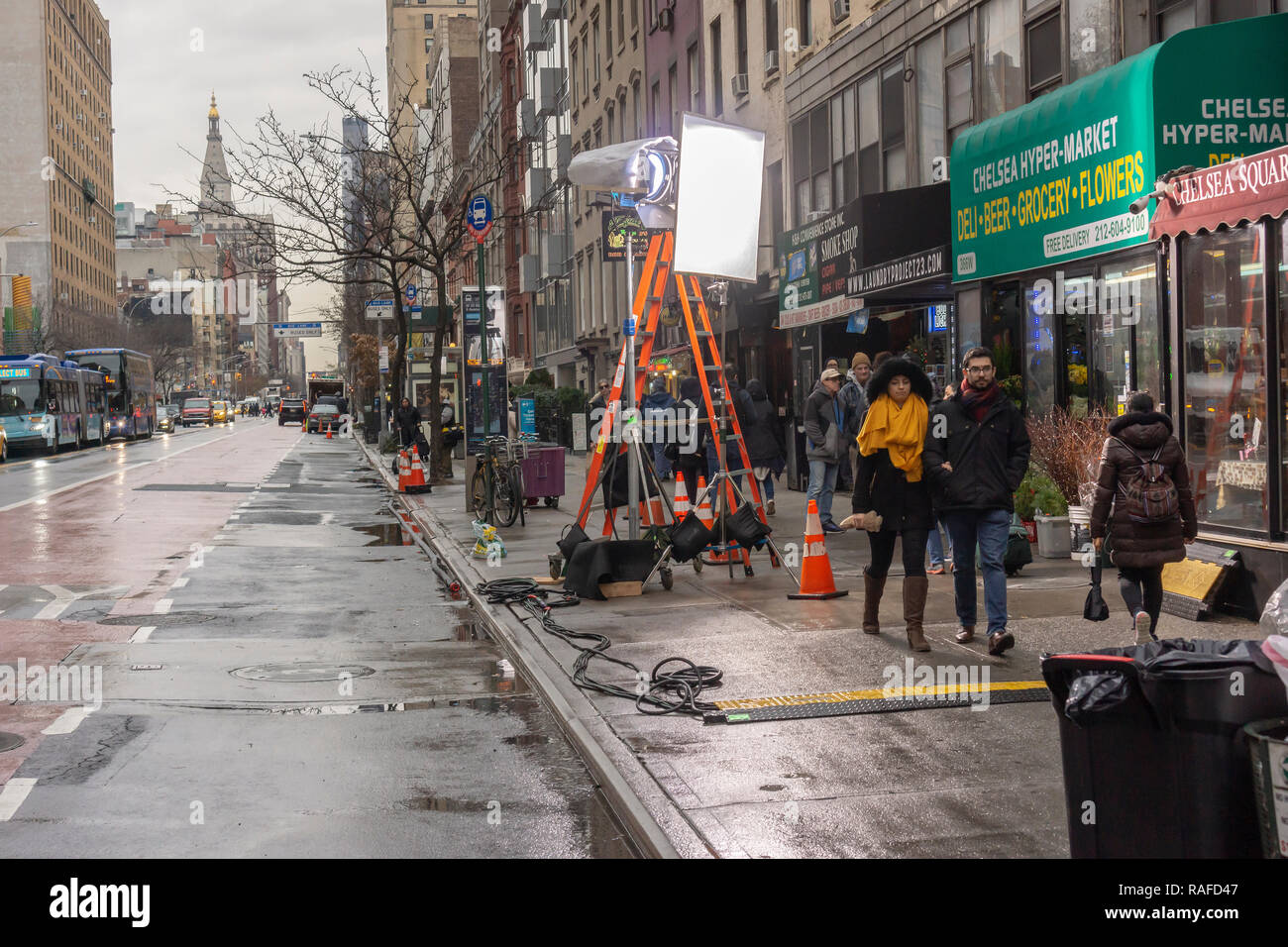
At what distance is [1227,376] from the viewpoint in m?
10.4

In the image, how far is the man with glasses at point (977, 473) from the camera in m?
9.23

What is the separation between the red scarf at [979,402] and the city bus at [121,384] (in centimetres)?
5730

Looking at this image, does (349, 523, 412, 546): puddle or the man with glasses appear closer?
the man with glasses

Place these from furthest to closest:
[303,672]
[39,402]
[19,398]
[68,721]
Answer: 1. [39,402]
2. [19,398]
3. [303,672]
4. [68,721]

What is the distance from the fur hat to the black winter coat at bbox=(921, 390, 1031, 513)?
0.21 m

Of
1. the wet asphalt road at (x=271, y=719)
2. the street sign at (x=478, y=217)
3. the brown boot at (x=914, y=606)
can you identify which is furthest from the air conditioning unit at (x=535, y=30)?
the brown boot at (x=914, y=606)

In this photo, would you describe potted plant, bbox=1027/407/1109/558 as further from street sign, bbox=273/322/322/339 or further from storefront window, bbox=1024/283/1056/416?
street sign, bbox=273/322/322/339

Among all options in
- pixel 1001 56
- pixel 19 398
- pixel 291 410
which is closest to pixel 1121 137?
pixel 1001 56

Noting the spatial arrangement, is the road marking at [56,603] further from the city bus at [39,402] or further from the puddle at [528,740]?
the city bus at [39,402]

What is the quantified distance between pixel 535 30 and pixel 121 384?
986 inches

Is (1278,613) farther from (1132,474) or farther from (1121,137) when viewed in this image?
(1121,137)

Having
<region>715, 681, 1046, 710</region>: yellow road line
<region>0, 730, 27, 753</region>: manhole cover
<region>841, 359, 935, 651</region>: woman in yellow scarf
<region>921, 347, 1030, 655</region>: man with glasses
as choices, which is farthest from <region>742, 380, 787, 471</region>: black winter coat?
<region>0, 730, 27, 753</region>: manhole cover

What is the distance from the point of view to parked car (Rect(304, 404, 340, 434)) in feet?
258

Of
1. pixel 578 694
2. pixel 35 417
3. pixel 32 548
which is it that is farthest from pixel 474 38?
pixel 578 694
